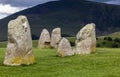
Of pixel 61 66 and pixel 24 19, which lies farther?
pixel 24 19

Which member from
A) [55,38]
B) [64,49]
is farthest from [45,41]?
[64,49]

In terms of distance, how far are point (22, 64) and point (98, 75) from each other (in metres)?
10.7

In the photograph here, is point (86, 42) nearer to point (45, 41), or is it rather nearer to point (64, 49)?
point (64, 49)

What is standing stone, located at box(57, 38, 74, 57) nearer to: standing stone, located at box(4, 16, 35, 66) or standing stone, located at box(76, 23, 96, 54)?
standing stone, located at box(76, 23, 96, 54)

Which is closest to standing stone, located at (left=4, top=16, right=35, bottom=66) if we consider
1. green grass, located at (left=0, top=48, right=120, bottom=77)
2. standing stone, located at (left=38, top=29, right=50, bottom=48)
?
green grass, located at (left=0, top=48, right=120, bottom=77)

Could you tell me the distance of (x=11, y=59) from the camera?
1545 inches

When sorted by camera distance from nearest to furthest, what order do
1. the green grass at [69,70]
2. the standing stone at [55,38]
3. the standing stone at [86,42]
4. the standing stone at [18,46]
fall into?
1. the green grass at [69,70]
2. the standing stone at [18,46]
3. the standing stone at [86,42]
4. the standing stone at [55,38]

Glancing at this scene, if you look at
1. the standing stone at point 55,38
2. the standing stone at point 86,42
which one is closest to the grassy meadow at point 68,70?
the standing stone at point 86,42

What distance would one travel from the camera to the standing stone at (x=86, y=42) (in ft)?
182

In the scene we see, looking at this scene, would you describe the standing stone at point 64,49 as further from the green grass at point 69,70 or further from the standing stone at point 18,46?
the standing stone at point 18,46

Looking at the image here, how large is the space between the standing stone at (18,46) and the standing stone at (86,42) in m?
15.8

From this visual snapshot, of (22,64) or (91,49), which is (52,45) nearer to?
(91,49)

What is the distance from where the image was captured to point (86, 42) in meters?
56.3

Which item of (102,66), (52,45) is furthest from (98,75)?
(52,45)
